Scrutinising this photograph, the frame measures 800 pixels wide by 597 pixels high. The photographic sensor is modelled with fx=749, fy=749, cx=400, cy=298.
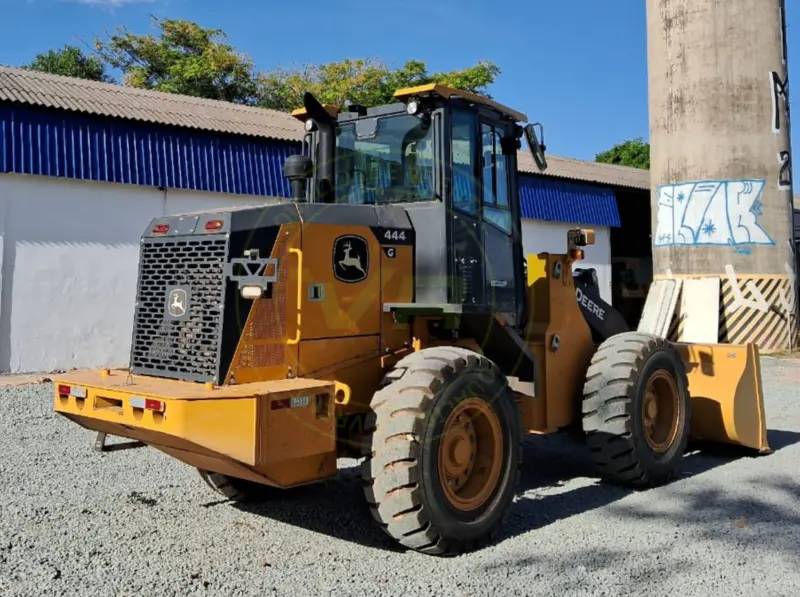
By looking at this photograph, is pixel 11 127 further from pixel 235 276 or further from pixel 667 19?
A: pixel 667 19

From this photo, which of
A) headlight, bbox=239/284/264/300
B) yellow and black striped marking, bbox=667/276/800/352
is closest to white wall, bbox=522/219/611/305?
yellow and black striped marking, bbox=667/276/800/352

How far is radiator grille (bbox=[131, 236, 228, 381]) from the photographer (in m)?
4.63

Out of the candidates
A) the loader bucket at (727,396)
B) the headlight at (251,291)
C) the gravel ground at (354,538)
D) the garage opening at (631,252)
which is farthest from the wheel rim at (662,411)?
the garage opening at (631,252)

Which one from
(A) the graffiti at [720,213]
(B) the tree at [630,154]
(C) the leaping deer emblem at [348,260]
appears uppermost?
(B) the tree at [630,154]

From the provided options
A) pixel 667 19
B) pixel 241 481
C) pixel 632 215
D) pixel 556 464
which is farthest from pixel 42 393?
pixel 632 215

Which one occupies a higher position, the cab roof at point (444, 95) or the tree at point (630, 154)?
the tree at point (630, 154)

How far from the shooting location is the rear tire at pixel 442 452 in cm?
452

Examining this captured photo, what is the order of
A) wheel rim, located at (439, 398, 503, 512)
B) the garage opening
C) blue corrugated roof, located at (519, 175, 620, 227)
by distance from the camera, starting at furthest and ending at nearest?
the garage opening, blue corrugated roof, located at (519, 175, 620, 227), wheel rim, located at (439, 398, 503, 512)

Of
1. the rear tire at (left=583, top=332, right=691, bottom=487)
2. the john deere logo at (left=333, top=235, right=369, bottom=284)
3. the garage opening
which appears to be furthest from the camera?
the garage opening

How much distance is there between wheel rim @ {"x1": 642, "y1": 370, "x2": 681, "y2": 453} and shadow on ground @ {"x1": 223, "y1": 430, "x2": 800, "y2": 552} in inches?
17.5

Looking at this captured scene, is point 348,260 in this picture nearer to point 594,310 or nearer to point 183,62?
point 594,310

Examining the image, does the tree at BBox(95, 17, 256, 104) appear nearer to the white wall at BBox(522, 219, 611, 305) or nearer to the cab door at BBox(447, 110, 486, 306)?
the white wall at BBox(522, 219, 611, 305)

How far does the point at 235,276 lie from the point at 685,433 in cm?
447

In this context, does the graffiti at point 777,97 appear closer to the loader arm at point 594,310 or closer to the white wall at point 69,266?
the loader arm at point 594,310
